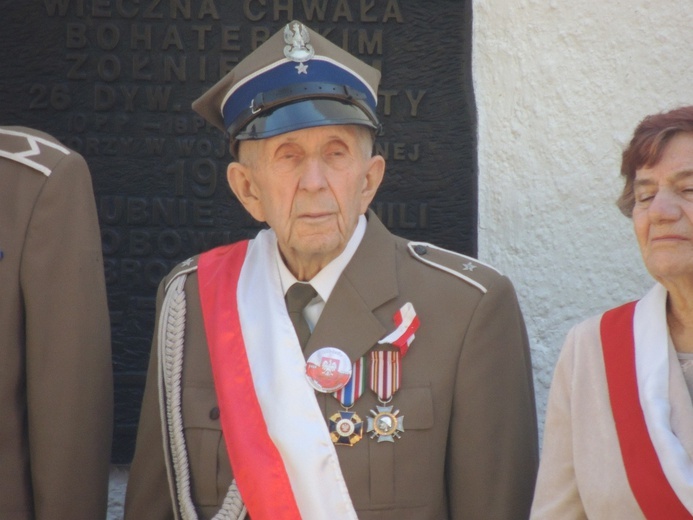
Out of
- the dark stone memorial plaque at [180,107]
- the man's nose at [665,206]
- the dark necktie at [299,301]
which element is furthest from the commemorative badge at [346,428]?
the dark stone memorial plaque at [180,107]

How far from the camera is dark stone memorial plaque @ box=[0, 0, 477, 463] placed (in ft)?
11.1

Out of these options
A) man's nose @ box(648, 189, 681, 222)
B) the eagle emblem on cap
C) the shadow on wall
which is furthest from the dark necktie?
the shadow on wall

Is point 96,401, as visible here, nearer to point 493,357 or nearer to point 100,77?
point 493,357

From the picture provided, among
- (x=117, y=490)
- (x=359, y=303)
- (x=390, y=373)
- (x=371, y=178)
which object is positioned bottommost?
(x=117, y=490)

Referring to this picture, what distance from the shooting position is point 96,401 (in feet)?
8.83

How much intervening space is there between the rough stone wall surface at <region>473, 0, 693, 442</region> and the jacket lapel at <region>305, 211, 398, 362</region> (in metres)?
0.80

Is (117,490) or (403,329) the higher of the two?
(403,329)

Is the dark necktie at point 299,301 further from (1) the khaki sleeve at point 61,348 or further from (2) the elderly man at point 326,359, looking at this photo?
(1) the khaki sleeve at point 61,348

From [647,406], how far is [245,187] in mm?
1070

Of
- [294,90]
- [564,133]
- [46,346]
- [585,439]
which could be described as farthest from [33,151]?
[564,133]

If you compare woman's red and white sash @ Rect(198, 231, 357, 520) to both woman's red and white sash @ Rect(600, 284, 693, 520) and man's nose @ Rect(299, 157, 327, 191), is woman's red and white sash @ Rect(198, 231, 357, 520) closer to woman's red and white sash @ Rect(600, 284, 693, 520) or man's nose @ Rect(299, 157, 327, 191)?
man's nose @ Rect(299, 157, 327, 191)

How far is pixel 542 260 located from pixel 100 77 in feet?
4.60

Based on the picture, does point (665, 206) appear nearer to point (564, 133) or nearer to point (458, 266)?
point (458, 266)

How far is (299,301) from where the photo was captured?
275 cm
